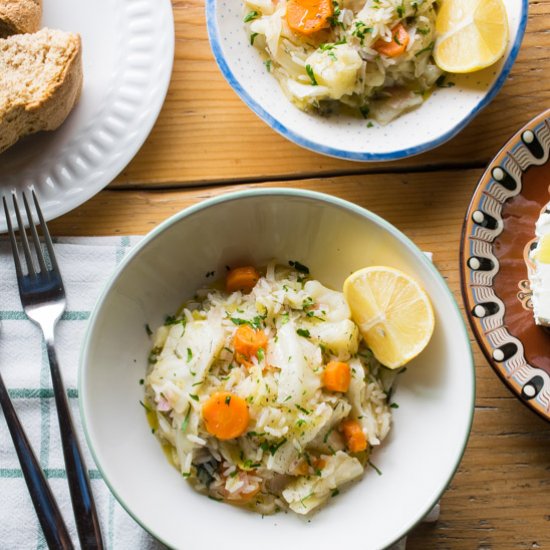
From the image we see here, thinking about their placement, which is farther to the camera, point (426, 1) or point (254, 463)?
point (426, 1)

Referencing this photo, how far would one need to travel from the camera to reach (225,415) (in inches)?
69.5

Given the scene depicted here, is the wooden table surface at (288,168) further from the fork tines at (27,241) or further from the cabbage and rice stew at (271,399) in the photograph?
the cabbage and rice stew at (271,399)

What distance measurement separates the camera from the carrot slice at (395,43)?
206 cm

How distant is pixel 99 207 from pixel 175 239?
37 centimetres

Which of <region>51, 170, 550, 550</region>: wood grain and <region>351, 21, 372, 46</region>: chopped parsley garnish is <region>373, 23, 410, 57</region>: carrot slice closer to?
<region>351, 21, 372, 46</region>: chopped parsley garnish

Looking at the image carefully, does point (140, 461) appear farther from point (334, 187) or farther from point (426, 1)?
point (426, 1)

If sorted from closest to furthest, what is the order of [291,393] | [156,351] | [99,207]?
[291,393] < [156,351] < [99,207]

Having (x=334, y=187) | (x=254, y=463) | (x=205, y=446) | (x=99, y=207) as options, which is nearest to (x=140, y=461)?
(x=205, y=446)

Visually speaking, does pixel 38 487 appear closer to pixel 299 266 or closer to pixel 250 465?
pixel 250 465

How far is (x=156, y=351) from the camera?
198 cm

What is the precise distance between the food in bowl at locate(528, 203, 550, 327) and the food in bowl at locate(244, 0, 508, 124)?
17.3 inches

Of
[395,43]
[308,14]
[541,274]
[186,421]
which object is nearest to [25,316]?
[186,421]

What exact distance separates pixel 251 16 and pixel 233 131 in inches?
12.1

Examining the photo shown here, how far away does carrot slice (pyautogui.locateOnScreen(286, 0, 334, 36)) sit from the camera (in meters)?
2.07
